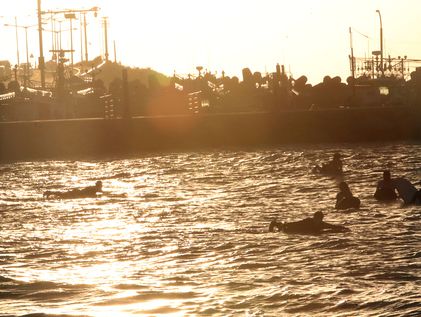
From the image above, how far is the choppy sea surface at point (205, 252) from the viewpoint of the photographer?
685 inches

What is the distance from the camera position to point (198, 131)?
65.2 meters

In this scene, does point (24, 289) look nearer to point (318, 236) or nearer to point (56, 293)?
point (56, 293)

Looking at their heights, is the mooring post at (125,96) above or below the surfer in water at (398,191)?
above

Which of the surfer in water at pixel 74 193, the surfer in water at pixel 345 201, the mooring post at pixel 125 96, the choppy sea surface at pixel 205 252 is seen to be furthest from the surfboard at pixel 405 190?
the mooring post at pixel 125 96

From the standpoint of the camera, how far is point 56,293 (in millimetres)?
18422

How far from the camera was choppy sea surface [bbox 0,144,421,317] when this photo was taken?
17406mm

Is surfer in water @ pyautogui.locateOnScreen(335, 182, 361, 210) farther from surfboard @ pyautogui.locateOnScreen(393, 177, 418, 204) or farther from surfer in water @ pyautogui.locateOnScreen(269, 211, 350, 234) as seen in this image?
surfer in water @ pyautogui.locateOnScreen(269, 211, 350, 234)

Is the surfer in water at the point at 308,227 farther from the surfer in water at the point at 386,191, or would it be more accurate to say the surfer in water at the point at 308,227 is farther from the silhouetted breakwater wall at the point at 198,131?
the silhouetted breakwater wall at the point at 198,131

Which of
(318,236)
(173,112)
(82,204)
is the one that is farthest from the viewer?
(173,112)

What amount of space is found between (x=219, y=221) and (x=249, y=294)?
35.1 ft

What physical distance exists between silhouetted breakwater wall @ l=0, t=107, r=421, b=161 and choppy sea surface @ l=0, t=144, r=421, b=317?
64.0ft

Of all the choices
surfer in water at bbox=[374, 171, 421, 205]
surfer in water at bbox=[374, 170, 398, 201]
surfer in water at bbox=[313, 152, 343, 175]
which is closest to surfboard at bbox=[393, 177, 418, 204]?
surfer in water at bbox=[374, 171, 421, 205]

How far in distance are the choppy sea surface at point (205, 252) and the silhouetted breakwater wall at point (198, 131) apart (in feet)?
64.0

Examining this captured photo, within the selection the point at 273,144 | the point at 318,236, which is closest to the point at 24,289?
the point at 318,236
